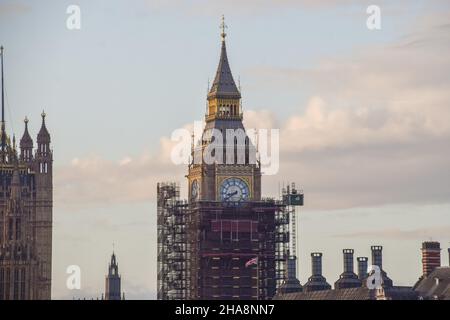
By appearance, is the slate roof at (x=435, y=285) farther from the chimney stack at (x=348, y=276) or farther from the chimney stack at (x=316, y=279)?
the chimney stack at (x=316, y=279)

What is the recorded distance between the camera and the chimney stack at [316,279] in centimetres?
19388

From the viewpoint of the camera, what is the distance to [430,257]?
172m

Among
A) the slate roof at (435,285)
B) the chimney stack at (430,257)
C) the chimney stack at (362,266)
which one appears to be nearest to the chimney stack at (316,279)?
the chimney stack at (362,266)

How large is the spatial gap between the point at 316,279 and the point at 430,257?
25464 millimetres

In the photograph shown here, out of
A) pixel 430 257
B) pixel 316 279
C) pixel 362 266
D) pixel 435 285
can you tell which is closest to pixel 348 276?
pixel 316 279

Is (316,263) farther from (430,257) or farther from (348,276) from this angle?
(430,257)

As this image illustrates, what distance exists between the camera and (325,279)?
652ft
